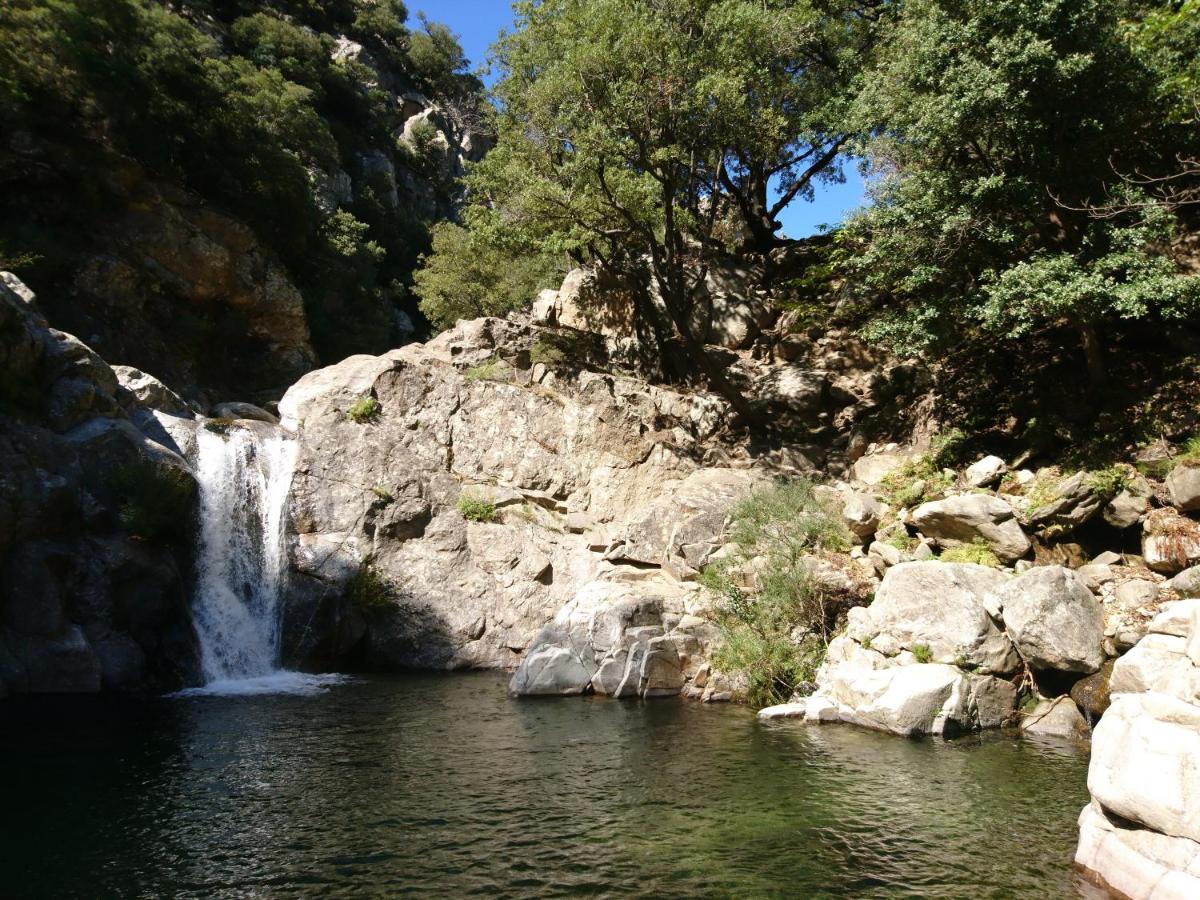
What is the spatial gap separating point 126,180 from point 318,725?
30381mm

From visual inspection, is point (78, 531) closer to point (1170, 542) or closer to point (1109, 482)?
point (1109, 482)

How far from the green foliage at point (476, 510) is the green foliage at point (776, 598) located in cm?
793

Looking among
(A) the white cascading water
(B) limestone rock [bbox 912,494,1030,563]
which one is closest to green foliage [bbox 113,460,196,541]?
(A) the white cascading water

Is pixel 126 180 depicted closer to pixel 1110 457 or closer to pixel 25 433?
pixel 25 433

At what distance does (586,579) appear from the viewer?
74.8ft

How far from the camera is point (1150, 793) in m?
6.61

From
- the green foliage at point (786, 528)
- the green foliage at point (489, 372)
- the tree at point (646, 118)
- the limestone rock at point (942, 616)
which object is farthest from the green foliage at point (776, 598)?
the green foliage at point (489, 372)

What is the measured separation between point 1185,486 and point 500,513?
17.3 meters

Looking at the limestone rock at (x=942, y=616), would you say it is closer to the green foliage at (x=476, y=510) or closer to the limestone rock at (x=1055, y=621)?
the limestone rock at (x=1055, y=621)

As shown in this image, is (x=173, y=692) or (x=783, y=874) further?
(x=173, y=692)

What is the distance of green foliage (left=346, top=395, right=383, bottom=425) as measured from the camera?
81.9 feet

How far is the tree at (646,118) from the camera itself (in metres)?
22.8

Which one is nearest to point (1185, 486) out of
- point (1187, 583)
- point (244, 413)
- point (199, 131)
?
point (1187, 583)

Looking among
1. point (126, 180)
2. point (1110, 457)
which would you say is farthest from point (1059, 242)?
point (126, 180)
